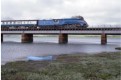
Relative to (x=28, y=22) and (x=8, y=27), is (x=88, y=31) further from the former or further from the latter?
(x=8, y=27)

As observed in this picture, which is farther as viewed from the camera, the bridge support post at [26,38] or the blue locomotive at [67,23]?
the bridge support post at [26,38]

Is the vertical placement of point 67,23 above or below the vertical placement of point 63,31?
above

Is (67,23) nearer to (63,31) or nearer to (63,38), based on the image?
(63,31)

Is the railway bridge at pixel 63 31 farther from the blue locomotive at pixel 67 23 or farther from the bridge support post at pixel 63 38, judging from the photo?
A: the blue locomotive at pixel 67 23

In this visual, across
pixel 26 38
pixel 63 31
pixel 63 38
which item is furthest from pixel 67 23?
pixel 26 38

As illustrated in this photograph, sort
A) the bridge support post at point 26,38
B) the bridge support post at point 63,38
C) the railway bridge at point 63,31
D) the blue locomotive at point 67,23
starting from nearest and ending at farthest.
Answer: the railway bridge at point 63,31 < the bridge support post at point 63,38 < the blue locomotive at point 67,23 < the bridge support post at point 26,38

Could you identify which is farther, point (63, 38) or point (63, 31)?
point (63, 38)

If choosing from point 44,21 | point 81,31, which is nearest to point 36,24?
point 44,21

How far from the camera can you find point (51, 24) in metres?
110

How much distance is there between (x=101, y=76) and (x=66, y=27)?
277ft

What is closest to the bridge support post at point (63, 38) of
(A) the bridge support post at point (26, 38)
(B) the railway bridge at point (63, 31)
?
(B) the railway bridge at point (63, 31)

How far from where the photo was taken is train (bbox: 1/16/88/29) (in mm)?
105062

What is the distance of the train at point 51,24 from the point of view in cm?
10506

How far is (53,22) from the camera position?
11056 cm
